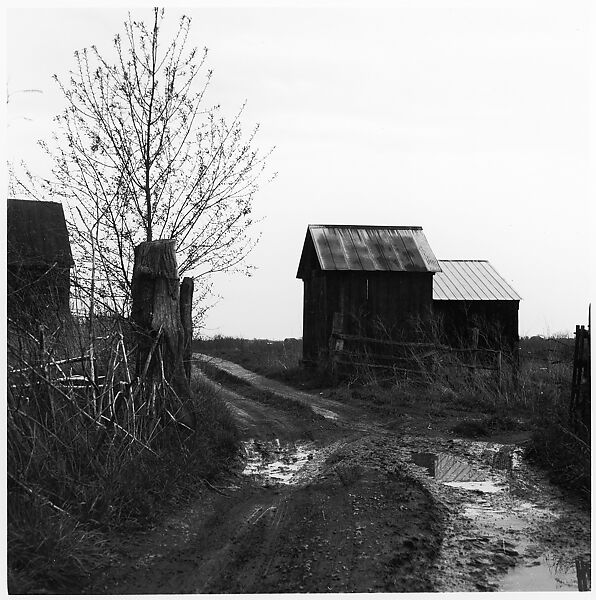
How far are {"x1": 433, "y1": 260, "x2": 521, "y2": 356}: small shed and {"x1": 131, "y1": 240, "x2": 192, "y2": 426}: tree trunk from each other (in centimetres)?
1368

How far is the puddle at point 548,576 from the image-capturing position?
5083 millimetres

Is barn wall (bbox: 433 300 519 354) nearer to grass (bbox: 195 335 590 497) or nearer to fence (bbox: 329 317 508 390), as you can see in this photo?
fence (bbox: 329 317 508 390)

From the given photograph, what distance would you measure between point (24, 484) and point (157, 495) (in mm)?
1282

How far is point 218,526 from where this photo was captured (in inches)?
241

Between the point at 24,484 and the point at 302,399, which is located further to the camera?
the point at 302,399

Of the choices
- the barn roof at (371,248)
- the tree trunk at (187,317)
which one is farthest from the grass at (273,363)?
the tree trunk at (187,317)

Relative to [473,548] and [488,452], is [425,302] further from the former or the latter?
[473,548]

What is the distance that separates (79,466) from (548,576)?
12.7ft

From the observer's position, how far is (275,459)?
29.8ft

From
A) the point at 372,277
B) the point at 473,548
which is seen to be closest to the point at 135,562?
the point at 473,548

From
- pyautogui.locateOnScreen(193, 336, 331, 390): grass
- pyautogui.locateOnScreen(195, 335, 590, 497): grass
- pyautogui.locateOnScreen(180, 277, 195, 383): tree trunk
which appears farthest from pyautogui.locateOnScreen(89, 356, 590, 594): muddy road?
pyautogui.locateOnScreen(193, 336, 331, 390): grass

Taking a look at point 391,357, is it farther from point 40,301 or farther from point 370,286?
point 40,301

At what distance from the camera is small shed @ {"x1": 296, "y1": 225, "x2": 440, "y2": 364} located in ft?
65.1

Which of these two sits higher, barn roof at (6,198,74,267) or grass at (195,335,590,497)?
barn roof at (6,198,74,267)
